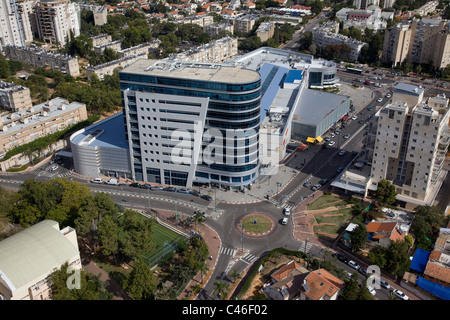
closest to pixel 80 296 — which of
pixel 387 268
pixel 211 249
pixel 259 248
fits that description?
pixel 211 249

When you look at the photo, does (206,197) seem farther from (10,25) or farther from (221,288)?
(10,25)

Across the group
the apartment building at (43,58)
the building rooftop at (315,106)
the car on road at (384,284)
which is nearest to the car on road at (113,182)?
the building rooftop at (315,106)

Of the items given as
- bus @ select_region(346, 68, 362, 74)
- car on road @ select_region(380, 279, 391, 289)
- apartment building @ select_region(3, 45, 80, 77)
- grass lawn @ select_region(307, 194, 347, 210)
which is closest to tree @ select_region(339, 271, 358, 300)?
car on road @ select_region(380, 279, 391, 289)

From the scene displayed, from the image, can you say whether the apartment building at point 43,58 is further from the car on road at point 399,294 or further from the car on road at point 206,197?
the car on road at point 399,294

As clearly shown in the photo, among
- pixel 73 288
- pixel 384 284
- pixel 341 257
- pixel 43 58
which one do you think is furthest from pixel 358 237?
pixel 43 58

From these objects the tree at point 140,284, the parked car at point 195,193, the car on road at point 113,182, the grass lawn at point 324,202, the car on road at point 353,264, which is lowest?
the car on road at point 353,264

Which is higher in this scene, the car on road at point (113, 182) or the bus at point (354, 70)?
the bus at point (354, 70)

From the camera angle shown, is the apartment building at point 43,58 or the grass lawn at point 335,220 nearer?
the grass lawn at point 335,220

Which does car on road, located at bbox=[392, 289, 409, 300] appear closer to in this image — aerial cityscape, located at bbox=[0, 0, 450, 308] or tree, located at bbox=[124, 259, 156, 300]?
aerial cityscape, located at bbox=[0, 0, 450, 308]
